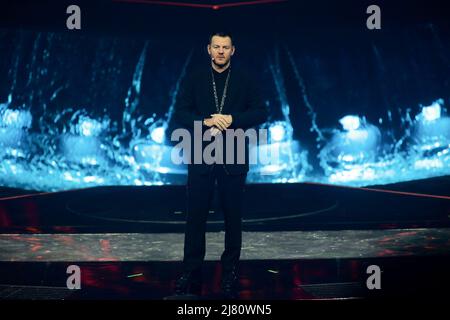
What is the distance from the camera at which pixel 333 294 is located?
11.4 feet

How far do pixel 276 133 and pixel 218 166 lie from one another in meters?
6.60

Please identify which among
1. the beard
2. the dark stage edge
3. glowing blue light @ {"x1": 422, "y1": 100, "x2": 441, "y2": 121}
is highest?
glowing blue light @ {"x1": 422, "y1": 100, "x2": 441, "y2": 121}

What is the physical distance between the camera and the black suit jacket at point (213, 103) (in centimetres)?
342

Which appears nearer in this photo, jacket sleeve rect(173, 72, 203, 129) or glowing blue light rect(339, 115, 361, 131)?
jacket sleeve rect(173, 72, 203, 129)

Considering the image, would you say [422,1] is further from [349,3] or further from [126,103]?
[126,103]

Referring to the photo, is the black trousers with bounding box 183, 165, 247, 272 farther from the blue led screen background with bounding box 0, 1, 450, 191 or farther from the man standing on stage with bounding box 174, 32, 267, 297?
the blue led screen background with bounding box 0, 1, 450, 191

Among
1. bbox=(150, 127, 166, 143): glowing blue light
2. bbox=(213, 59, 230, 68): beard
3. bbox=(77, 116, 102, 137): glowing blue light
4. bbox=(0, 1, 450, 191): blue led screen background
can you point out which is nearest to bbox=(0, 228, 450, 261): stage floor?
bbox=(213, 59, 230, 68): beard

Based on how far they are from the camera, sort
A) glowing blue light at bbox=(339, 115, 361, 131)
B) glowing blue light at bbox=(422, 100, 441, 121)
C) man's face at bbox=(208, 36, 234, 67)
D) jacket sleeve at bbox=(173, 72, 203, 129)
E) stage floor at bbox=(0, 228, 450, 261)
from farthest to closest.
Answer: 1. glowing blue light at bbox=(339, 115, 361, 131)
2. glowing blue light at bbox=(422, 100, 441, 121)
3. stage floor at bbox=(0, 228, 450, 261)
4. jacket sleeve at bbox=(173, 72, 203, 129)
5. man's face at bbox=(208, 36, 234, 67)

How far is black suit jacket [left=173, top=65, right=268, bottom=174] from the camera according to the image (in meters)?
3.42

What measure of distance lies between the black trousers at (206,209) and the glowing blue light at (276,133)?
6511 millimetres

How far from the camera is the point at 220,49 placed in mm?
3357

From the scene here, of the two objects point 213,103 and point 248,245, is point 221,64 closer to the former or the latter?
point 213,103
